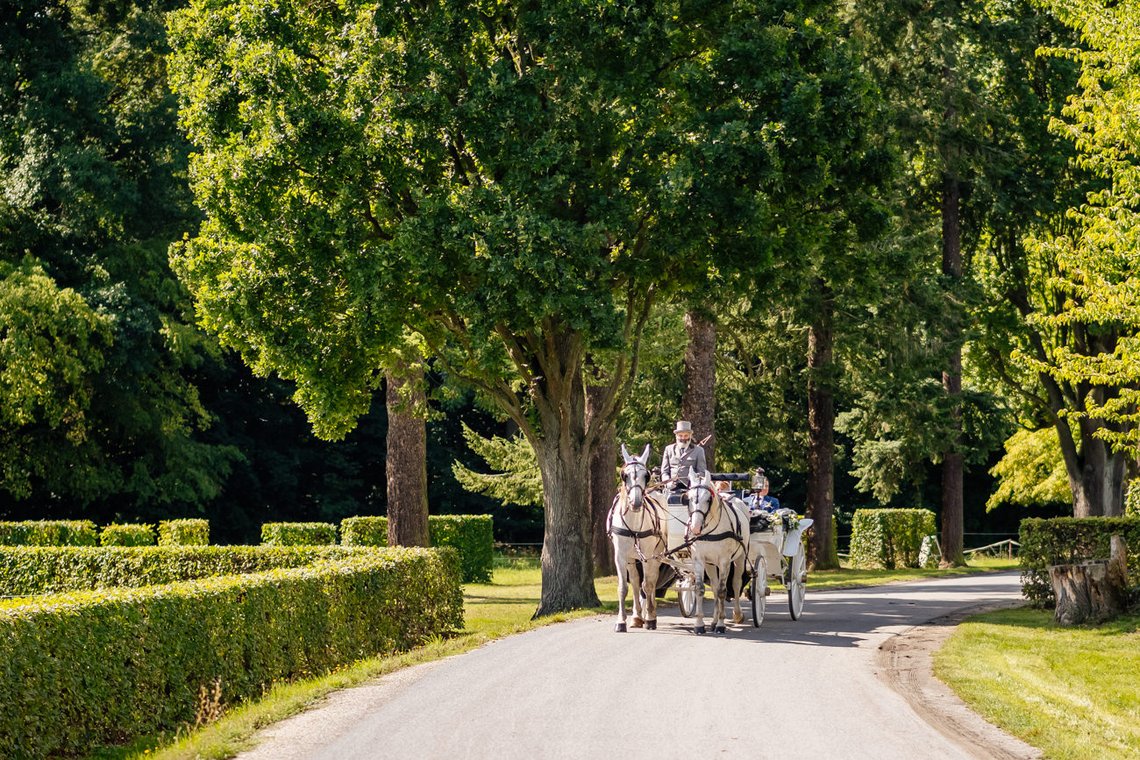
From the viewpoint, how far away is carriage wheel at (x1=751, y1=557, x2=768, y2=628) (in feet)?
57.5

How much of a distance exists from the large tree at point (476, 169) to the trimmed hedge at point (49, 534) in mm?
11069

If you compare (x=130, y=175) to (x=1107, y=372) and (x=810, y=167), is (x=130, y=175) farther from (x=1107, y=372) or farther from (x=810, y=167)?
(x=1107, y=372)

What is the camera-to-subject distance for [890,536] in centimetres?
3750

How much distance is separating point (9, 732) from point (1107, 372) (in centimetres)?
1809

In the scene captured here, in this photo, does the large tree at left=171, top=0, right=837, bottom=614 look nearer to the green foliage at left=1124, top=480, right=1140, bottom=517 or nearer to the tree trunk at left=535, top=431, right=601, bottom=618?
the tree trunk at left=535, top=431, right=601, bottom=618

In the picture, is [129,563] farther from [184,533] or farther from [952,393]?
[952,393]

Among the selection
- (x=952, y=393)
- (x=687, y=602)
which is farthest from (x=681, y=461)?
(x=952, y=393)

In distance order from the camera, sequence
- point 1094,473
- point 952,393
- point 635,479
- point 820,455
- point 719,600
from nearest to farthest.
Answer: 1. point 635,479
2. point 719,600
3. point 820,455
4. point 952,393
5. point 1094,473

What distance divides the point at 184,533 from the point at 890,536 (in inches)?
768

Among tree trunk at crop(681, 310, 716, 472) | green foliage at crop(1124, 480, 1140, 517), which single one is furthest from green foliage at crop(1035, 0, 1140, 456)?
tree trunk at crop(681, 310, 716, 472)

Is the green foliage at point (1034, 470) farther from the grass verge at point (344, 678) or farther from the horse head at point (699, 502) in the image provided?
the horse head at point (699, 502)

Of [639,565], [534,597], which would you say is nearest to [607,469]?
[534,597]

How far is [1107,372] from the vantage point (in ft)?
71.9

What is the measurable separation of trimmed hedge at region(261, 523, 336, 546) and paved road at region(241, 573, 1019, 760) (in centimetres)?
1575
